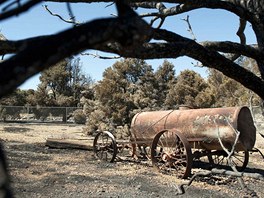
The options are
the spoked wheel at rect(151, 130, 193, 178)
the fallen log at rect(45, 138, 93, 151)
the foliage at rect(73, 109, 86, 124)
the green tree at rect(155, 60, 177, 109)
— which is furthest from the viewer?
the foliage at rect(73, 109, 86, 124)

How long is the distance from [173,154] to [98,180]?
2.71 metres

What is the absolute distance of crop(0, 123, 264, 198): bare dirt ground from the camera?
8.99 metres

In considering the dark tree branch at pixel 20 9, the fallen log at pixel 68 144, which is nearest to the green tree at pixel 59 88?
the fallen log at pixel 68 144

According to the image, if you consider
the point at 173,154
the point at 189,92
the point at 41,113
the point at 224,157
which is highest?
the point at 189,92

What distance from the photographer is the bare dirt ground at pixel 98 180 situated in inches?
354

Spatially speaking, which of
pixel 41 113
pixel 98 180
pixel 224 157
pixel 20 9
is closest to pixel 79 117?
pixel 41 113

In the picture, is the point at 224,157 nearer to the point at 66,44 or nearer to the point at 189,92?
the point at 66,44

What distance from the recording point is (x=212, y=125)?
11758 millimetres

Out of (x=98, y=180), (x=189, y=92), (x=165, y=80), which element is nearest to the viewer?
(x=98, y=180)

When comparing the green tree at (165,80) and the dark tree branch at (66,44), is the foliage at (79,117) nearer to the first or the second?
the green tree at (165,80)

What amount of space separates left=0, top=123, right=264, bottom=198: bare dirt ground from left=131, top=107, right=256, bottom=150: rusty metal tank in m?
1.03

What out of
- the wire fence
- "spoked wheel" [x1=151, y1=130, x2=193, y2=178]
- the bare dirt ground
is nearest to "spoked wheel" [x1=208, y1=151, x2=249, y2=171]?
the bare dirt ground

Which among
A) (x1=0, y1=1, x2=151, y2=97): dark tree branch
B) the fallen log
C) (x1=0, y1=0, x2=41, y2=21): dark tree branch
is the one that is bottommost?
the fallen log

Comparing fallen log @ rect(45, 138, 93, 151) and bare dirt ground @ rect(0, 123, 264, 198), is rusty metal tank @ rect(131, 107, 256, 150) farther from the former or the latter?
fallen log @ rect(45, 138, 93, 151)
